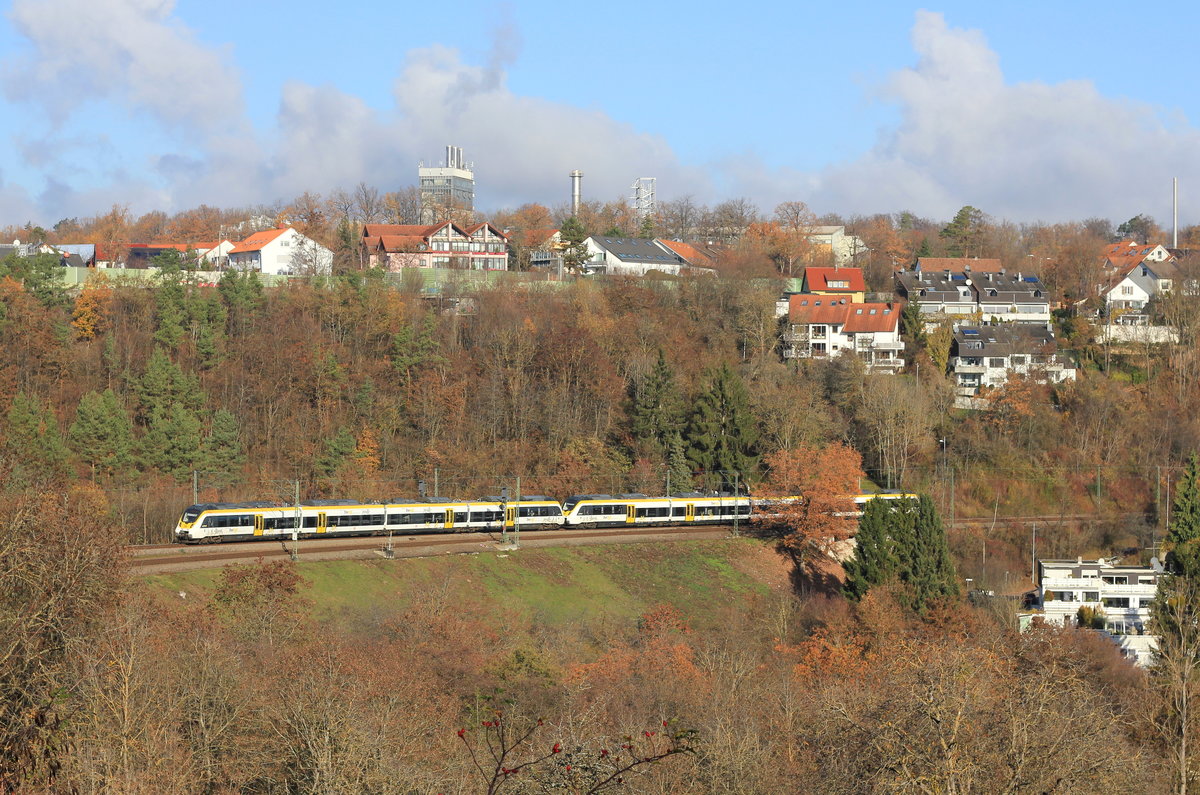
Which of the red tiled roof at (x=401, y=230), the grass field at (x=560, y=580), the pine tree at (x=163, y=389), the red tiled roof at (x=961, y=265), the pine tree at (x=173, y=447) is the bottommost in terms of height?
the grass field at (x=560, y=580)

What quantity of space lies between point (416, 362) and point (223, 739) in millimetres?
44236

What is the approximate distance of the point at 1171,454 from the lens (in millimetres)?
67562

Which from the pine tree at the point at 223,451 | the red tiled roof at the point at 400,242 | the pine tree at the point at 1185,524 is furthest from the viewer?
the red tiled roof at the point at 400,242

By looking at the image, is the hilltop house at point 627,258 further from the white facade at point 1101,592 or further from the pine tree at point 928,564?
the pine tree at point 928,564

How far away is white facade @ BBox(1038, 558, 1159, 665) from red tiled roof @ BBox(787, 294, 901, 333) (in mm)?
26691

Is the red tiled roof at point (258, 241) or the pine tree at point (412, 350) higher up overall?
the red tiled roof at point (258, 241)

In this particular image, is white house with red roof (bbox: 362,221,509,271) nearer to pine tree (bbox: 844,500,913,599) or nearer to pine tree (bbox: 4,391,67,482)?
pine tree (bbox: 4,391,67,482)

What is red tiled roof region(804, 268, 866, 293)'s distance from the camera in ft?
284

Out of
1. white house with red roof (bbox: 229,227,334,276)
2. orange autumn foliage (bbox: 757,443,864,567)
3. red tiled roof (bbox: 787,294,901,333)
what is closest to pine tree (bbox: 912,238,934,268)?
red tiled roof (bbox: 787,294,901,333)

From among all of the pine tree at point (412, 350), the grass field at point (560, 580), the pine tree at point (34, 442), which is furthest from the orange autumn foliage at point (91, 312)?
the grass field at point (560, 580)

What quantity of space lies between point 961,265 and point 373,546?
59.3 meters

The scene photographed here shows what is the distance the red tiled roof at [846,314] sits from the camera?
79.0 metres

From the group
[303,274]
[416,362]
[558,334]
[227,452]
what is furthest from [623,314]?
[227,452]

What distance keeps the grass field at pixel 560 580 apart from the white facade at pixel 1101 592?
11.9m
